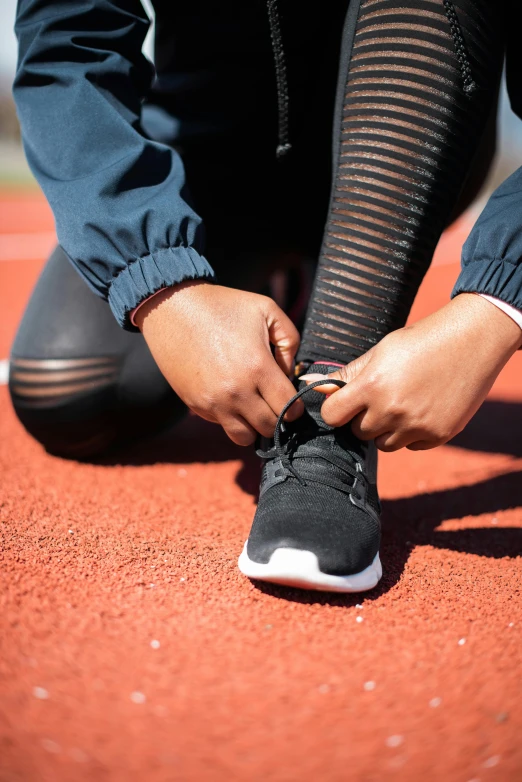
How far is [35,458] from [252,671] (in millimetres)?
812

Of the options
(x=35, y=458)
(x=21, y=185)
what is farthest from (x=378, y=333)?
(x=21, y=185)

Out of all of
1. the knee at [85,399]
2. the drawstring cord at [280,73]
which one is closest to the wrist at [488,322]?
the drawstring cord at [280,73]

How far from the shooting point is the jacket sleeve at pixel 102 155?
92 cm

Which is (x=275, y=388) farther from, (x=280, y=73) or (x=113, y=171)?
(x=280, y=73)

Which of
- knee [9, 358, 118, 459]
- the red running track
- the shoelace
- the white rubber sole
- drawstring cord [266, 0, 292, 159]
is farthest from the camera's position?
knee [9, 358, 118, 459]

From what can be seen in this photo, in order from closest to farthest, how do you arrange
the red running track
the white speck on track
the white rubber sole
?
the red running track < the white rubber sole < the white speck on track

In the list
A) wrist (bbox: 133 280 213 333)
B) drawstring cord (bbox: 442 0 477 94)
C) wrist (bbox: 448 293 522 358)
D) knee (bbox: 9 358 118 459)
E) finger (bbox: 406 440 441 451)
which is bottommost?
knee (bbox: 9 358 118 459)

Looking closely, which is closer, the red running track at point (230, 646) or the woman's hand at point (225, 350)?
the red running track at point (230, 646)

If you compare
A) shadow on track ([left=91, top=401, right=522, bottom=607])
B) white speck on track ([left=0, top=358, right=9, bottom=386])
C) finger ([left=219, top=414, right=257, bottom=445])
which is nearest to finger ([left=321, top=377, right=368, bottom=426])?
finger ([left=219, top=414, right=257, bottom=445])

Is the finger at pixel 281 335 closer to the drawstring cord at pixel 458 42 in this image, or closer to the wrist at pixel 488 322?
the wrist at pixel 488 322

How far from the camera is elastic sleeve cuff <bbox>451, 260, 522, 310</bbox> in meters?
0.84

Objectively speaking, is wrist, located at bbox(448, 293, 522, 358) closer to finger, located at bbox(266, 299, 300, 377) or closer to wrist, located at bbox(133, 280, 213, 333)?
finger, located at bbox(266, 299, 300, 377)

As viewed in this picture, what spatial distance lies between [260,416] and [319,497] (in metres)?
0.14

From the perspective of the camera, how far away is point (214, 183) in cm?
147
